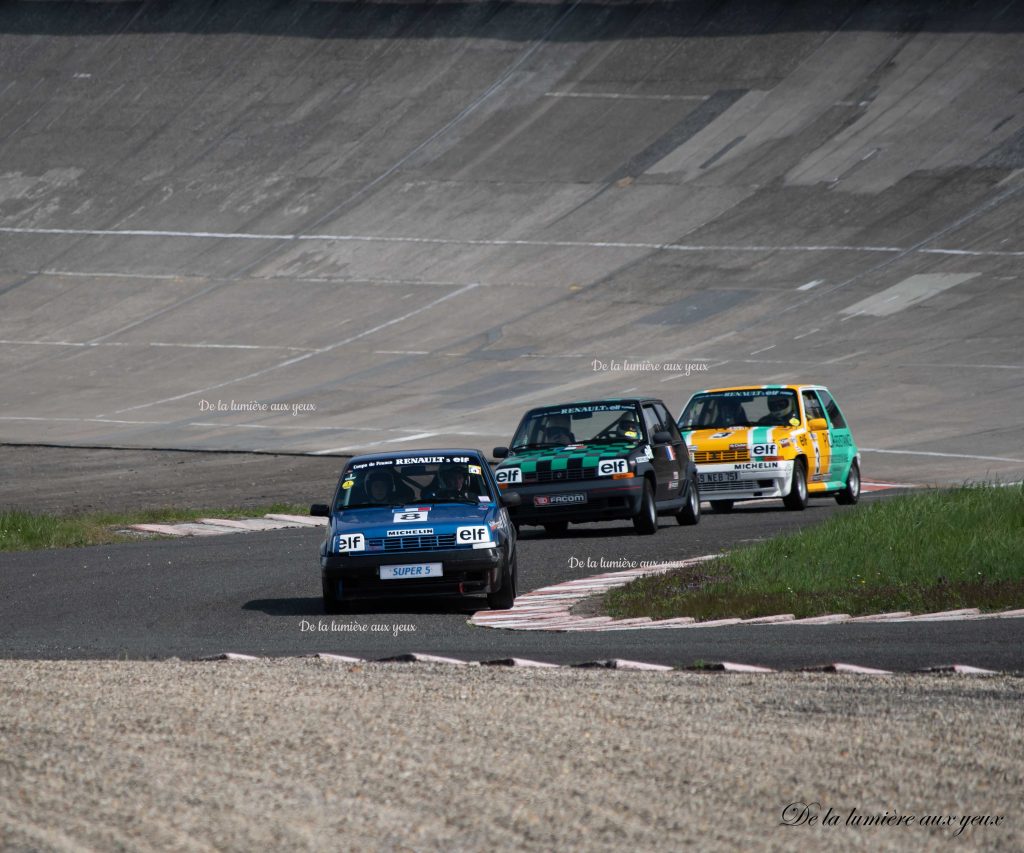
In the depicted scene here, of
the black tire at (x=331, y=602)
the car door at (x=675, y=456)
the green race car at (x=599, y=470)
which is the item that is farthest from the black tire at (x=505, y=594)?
the car door at (x=675, y=456)

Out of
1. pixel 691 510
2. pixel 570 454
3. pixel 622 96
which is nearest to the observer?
pixel 570 454

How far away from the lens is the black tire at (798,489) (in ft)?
75.5

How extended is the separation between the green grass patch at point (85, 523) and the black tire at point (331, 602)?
7109 mm

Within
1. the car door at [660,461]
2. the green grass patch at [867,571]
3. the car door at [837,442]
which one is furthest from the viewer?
the car door at [837,442]

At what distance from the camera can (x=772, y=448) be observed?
22672 mm

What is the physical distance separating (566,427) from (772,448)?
11.1 ft

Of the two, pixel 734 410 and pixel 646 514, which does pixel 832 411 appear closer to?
pixel 734 410

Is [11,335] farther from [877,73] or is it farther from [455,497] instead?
[455,497]

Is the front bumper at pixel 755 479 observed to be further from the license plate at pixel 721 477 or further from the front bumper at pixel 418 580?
the front bumper at pixel 418 580

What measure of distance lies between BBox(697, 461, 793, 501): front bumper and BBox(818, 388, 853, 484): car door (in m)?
1.28

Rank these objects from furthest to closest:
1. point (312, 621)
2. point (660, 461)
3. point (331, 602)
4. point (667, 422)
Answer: point (667, 422), point (660, 461), point (331, 602), point (312, 621)

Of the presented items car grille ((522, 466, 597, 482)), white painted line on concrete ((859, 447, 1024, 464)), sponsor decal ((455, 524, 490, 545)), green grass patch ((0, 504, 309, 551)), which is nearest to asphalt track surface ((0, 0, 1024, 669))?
white painted line on concrete ((859, 447, 1024, 464))

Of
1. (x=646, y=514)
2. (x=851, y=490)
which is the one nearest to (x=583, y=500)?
(x=646, y=514)

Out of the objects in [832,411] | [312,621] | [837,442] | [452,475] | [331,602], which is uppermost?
[832,411]
